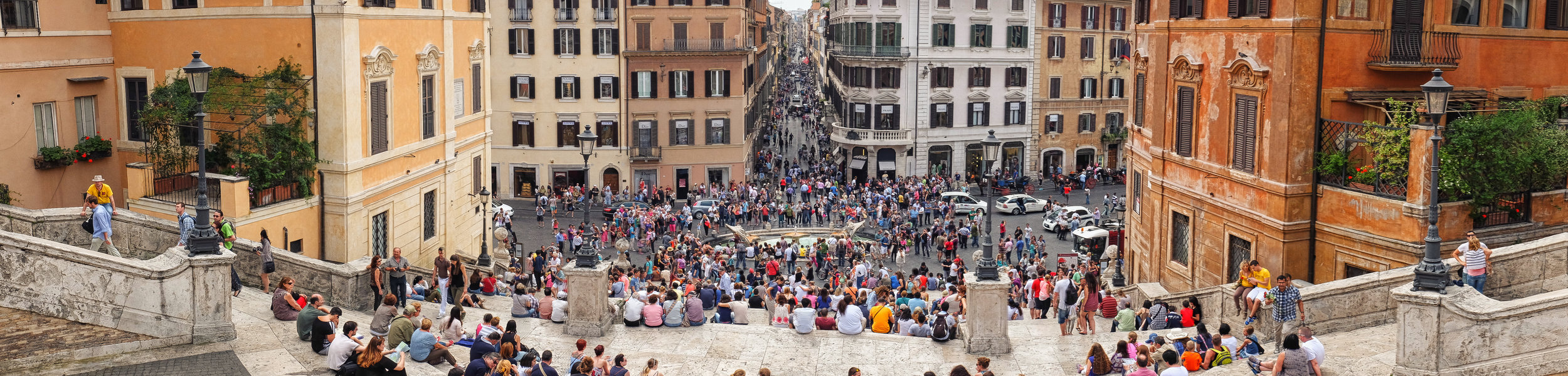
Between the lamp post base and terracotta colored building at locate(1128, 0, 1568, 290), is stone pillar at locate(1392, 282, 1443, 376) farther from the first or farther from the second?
terracotta colored building at locate(1128, 0, 1568, 290)

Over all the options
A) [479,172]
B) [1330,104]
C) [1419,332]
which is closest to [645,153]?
[479,172]

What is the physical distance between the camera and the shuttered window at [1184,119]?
24.9 m

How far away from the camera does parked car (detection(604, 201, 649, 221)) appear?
48.3 metres

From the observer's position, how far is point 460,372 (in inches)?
599

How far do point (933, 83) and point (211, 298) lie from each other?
44.9 meters

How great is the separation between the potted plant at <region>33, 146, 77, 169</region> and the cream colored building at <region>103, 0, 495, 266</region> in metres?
1.36

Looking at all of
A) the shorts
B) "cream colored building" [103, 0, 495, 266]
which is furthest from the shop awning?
A: the shorts

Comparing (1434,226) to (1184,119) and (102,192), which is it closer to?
(1184,119)

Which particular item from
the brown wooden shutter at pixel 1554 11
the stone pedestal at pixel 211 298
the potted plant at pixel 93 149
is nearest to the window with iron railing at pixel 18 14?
the potted plant at pixel 93 149

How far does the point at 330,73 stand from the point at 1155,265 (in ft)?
56.2

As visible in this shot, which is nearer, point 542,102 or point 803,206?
point 803,206

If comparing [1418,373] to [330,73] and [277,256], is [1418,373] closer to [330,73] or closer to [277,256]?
[277,256]

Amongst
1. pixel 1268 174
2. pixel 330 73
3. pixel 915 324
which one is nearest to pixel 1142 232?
pixel 1268 174

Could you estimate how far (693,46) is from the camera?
5425 cm
